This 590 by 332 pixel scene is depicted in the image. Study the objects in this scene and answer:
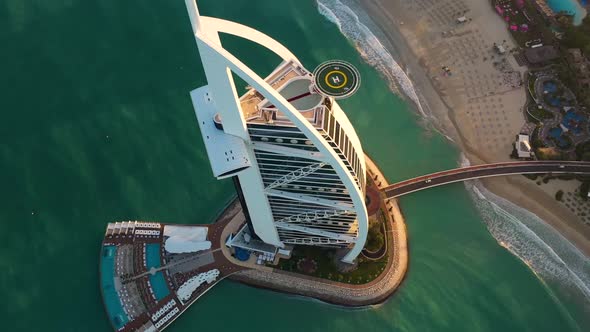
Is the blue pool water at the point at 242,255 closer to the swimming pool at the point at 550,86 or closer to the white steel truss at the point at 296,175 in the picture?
the white steel truss at the point at 296,175

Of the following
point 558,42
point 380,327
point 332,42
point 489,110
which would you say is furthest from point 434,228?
point 558,42

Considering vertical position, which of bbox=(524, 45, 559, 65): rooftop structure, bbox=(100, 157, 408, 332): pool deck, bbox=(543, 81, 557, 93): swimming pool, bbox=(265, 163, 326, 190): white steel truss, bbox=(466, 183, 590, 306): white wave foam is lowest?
bbox=(466, 183, 590, 306): white wave foam

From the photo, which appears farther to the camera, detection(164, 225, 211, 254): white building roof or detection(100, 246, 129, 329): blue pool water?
detection(164, 225, 211, 254): white building roof

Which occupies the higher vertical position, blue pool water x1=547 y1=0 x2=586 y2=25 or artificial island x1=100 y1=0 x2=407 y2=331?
blue pool water x1=547 y1=0 x2=586 y2=25

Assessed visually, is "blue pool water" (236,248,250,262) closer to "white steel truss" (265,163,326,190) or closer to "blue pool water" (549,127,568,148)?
"white steel truss" (265,163,326,190)

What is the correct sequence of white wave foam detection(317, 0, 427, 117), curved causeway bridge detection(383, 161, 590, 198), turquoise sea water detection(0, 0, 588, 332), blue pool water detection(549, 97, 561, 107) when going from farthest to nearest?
white wave foam detection(317, 0, 427, 117) → blue pool water detection(549, 97, 561, 107) → curved causeway bridge detection(383, 161, 590, 198) → turquoise sea water detection(0, 0, 588, 332)

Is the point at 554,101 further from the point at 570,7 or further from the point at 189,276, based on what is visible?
the point at 189,276

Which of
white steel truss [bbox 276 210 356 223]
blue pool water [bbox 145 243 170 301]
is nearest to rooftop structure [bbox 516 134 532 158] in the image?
white steel truss [bbox 276 210 356 223]

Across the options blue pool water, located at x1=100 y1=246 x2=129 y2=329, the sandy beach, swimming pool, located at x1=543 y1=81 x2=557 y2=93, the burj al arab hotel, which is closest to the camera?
the burj al arab hotel
